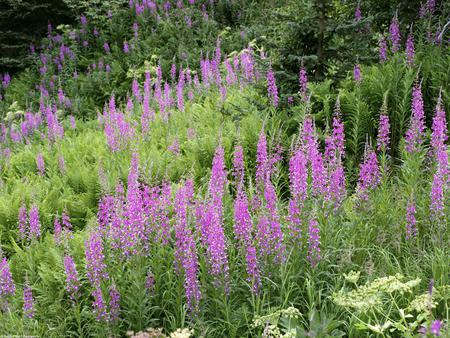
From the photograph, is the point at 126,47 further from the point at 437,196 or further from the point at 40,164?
the point at 437,196

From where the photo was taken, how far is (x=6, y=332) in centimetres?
363

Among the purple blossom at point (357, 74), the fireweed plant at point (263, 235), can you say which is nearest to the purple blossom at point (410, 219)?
the fireweed plant at point (263, 235)

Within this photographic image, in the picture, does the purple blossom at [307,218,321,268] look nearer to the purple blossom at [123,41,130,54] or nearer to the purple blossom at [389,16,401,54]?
the purple blossom at [389,16,401,54]

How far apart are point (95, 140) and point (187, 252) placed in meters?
4.63

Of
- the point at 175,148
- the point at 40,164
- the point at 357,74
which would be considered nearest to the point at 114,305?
the point at 175,148

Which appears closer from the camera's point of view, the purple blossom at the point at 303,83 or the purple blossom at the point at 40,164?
the purple blossom at the point at 303,83

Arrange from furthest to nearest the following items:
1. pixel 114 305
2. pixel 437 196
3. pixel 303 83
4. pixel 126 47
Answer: pixel 126 47, pixel 303 83, pixel 437 196, pixel 114 305

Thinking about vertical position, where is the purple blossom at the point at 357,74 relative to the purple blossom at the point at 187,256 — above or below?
above

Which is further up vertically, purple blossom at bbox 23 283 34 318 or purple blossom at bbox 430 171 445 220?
purple blossom at bbox 430 171 445 220

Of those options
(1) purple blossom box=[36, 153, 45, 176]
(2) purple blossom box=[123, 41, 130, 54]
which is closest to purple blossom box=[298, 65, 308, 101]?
(1) purple blossom box=[36, 153, 45, 176]

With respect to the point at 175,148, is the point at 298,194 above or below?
above

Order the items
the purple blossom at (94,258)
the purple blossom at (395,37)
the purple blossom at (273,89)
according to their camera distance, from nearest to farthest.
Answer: the purple blossom at (94,258)
the purple blossom at (273,89)
the purple blossom at (395,37)

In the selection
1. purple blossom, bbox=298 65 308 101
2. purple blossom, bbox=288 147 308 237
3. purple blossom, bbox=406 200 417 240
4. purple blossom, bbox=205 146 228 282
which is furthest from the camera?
purple blossom, bbox=298 65 308 101

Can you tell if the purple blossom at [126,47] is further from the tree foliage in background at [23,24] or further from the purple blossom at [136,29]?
the tree foliage in background at [23,24]
